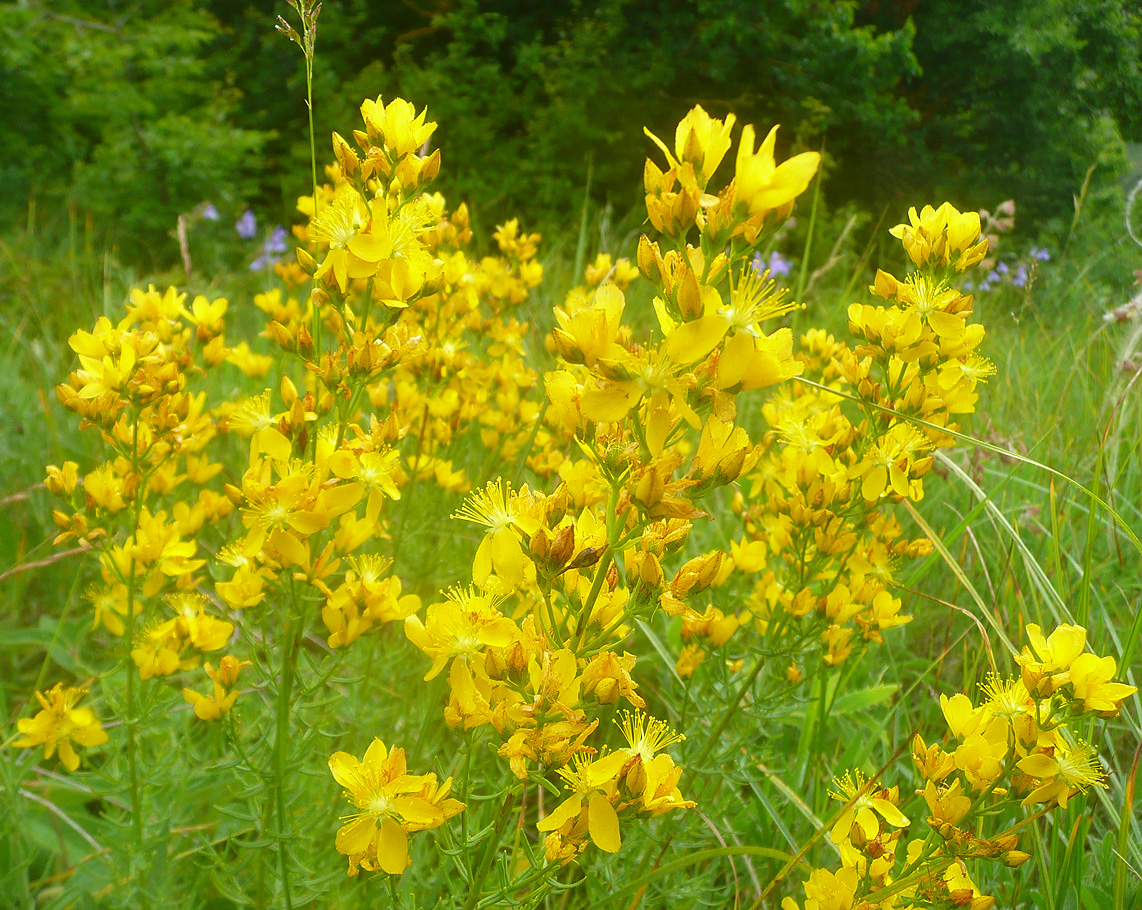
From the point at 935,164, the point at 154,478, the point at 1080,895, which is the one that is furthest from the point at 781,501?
the point at 935,164

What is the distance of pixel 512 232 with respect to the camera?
258cm

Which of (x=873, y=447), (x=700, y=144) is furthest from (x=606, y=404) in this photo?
(x=873, y=447)

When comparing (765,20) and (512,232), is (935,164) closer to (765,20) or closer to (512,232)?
(765,20)

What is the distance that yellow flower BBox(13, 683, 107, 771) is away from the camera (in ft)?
5.01

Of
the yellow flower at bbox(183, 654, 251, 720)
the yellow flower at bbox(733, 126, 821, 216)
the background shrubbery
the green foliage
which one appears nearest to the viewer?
the yellow flower at bbox(733, 126, 821, 216)

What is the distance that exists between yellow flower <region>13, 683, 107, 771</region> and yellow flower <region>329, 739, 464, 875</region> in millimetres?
778

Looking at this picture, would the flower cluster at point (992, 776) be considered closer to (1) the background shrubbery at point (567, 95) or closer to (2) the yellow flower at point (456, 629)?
(2) the yellow flower at point (456, 629)

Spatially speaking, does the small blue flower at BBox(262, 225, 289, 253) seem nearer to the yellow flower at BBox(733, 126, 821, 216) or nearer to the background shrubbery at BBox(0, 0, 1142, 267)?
the background shrubbery at BBox(0, 0, 1142, 267)

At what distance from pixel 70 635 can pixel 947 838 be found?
7.49ft

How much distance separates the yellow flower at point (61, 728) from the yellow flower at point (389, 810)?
2.55ft

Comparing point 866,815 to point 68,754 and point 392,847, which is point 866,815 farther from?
point 68,754

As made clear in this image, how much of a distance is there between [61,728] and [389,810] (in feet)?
2.92

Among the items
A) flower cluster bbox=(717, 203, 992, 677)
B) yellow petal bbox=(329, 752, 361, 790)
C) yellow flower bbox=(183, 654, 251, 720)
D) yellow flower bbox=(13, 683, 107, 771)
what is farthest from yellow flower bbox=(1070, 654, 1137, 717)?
yellow flower bbox=(13, 683, 107, 771)

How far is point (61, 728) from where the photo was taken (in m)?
1.55
